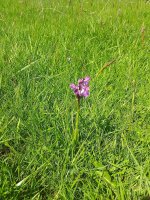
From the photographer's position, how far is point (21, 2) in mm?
3301

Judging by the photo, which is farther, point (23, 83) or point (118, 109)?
point (23, 83)

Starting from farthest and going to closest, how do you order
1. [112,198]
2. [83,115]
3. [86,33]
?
[86,33] < [83,115] < [112,198]

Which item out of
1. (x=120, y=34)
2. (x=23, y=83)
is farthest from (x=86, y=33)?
(x=23, y=83)

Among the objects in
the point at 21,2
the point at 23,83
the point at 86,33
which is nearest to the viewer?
the point at 23,83

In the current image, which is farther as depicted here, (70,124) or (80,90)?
(70,124)

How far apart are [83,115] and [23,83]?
1.27ft

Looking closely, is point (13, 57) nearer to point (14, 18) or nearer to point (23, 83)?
point (23, 83)

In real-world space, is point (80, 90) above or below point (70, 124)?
above

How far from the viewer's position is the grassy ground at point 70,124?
106 cm

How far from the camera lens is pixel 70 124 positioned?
125 centimetres

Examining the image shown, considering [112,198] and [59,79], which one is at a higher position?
[59,79]

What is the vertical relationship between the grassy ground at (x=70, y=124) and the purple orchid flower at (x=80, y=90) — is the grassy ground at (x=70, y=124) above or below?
below

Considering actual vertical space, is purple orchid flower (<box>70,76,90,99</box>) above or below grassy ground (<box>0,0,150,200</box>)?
above

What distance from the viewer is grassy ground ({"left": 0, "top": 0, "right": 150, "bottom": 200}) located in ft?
3.48
